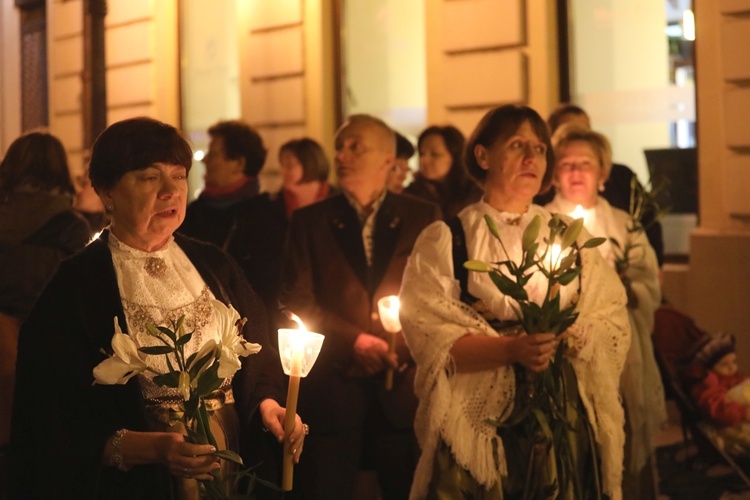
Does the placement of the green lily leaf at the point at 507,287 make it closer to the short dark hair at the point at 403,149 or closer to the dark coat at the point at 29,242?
the dark coat at the point at 29,242

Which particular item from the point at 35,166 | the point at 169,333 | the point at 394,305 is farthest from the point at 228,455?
the point at 35,166

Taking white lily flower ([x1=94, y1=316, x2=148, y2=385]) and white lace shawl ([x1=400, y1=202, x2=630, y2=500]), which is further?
white lace shawl ([x1=400, y1=202, x2=630, y2=500])

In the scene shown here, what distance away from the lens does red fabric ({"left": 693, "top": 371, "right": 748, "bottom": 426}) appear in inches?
258

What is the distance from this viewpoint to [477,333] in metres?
4.24

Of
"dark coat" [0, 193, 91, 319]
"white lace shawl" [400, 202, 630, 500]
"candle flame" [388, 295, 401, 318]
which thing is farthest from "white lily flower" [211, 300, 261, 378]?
"dark coat" [0, 193, 91, 319]

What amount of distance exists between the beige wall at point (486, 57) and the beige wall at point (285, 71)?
1745 millimetres

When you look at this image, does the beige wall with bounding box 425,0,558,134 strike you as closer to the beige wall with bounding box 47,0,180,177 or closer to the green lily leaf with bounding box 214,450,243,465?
the beige wall with bounding box 47,0,180,177

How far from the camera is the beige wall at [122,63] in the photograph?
14492 millimetres

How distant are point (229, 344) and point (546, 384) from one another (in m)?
1.32

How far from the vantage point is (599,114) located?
32.5 feet

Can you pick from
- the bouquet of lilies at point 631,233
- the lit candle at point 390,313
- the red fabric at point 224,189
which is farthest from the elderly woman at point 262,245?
the bouquet of lilies at point 631,233

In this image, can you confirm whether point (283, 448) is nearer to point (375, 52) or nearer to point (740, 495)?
point (740, 495)

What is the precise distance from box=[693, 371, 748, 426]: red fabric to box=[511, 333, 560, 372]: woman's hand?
9.49 ft

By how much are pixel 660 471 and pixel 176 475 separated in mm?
4802
